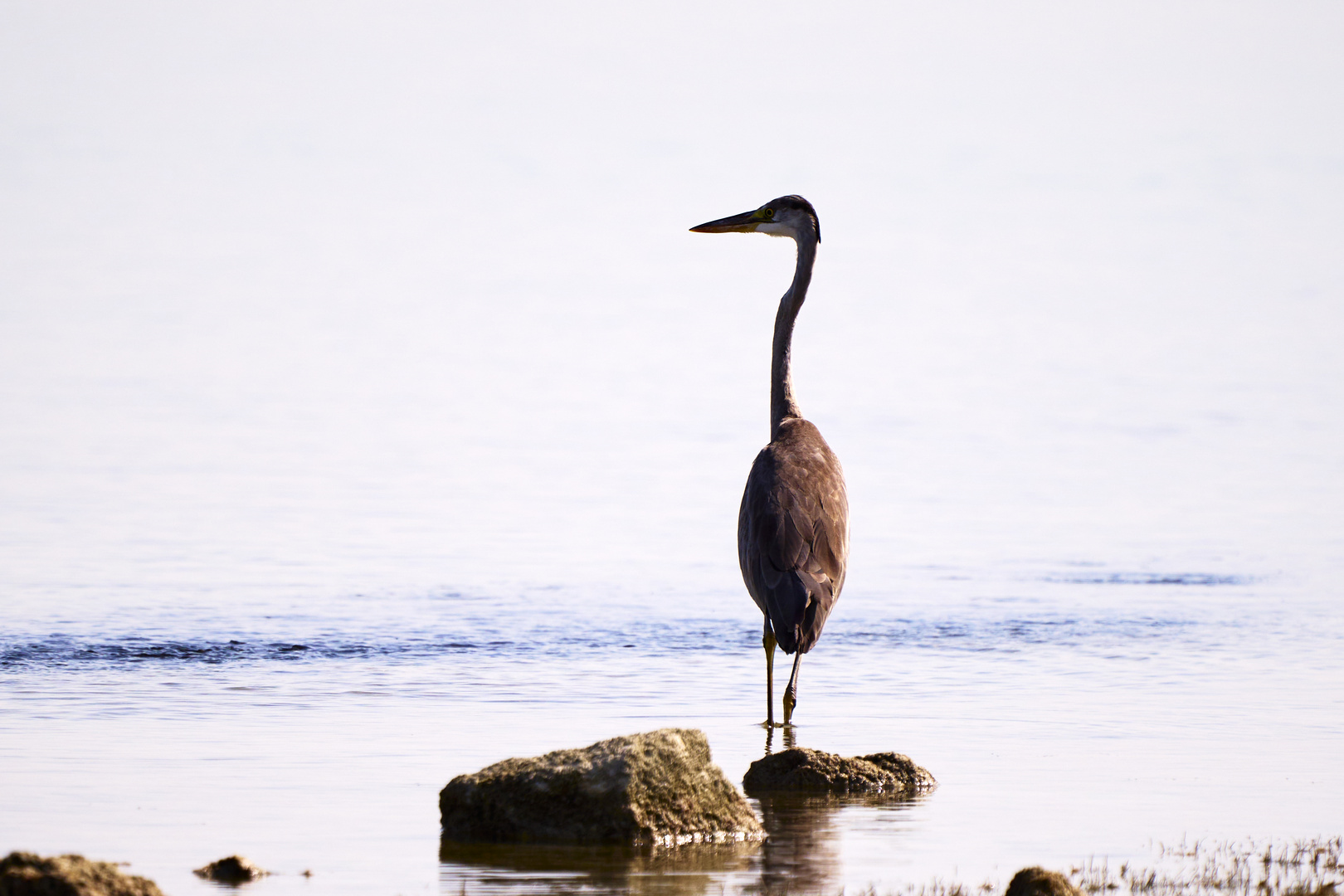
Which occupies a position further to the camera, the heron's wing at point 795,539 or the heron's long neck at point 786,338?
the heron's long neck at point 786,338

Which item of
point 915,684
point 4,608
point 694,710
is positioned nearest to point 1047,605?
point 915,684

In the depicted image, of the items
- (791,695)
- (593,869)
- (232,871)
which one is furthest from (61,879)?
(791,695)

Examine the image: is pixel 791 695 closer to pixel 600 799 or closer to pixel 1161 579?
pixel 600 799

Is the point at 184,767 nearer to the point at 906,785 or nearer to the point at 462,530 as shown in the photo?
the point at 906,785

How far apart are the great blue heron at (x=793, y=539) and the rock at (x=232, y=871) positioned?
160 inches

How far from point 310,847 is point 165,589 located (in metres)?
10.6

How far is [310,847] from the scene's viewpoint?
668 centimetres

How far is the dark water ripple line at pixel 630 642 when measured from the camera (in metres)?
12.8

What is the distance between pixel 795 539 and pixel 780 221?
397 cm

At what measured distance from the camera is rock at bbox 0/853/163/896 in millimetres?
5016

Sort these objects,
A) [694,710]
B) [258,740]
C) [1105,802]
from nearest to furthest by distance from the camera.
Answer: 1. [1105,802]
2. [258,740]
3. [694,710]

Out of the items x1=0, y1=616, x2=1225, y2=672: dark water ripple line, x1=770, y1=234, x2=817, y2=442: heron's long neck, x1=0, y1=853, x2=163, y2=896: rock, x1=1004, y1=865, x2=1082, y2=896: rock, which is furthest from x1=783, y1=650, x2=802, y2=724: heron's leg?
x1=0, y1=853, x2=163, y2=896: rock

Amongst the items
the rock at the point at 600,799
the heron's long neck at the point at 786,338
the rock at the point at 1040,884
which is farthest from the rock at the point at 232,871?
the heron's long neck at the point at 786,338

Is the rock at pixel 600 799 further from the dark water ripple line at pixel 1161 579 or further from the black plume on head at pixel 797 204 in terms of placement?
the dark water ripple line at pixel 1161 579
